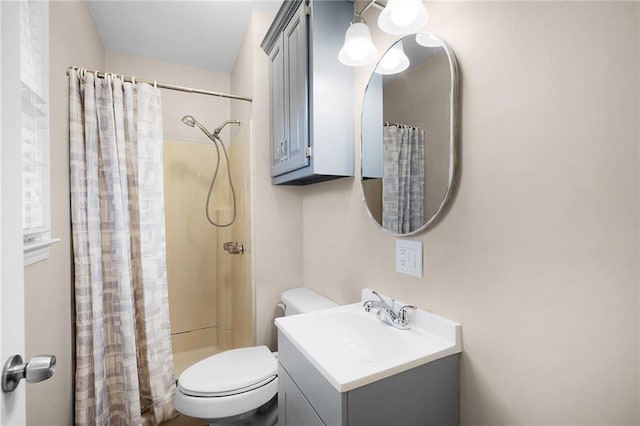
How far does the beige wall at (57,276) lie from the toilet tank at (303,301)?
1033 mm

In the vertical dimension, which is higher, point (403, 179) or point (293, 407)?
point (403, 179)

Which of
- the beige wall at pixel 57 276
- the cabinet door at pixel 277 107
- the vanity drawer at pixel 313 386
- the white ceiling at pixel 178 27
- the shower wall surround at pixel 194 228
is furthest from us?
the shower wall surround at pixel 194 228

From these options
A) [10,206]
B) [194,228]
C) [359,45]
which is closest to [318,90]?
[359,45]

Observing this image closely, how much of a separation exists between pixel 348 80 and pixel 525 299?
1145 mm

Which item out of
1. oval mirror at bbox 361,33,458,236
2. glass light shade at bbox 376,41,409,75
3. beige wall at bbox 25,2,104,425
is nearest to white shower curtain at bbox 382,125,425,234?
oval mirror at bbox 361,33,458,236

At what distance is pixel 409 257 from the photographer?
110 cm

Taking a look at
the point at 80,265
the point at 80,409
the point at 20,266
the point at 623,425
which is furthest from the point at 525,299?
the point at 80,409

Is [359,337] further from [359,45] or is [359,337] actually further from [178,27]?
[178,27]

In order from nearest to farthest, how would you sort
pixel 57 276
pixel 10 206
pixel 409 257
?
pixel 10 206, pixel 409 257, pixel 57 276

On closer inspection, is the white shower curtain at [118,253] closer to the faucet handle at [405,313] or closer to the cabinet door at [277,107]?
the cabinet door at [277,107]

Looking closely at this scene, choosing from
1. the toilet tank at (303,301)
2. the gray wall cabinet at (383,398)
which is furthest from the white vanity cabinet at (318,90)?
the gray wall cabinet at (383,398)

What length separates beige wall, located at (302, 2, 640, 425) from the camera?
23.5 inches

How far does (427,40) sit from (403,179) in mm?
489

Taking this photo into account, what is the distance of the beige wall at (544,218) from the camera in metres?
0.60
